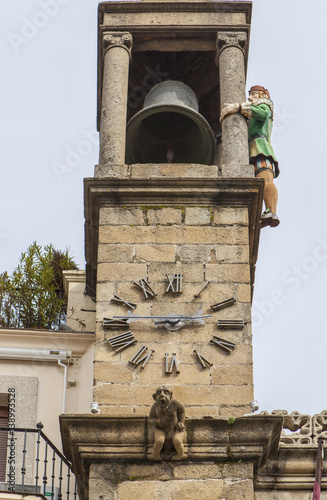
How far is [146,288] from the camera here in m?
11.9

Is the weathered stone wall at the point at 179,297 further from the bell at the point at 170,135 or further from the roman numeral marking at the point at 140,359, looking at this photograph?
the bell at the point at 170,135

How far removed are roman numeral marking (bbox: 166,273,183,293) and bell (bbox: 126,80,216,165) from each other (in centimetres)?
A: 266

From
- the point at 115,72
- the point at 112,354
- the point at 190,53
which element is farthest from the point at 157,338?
the point at 190,53

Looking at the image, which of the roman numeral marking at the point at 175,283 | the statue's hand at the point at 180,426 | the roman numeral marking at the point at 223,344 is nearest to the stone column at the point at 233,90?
the roman numeral marking at the point at 175,283

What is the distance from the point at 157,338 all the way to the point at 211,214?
1545 mm

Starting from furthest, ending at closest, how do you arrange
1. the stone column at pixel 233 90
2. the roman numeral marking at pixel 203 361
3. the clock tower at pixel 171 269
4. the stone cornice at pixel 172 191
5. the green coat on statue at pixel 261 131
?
the green coat on statue at pixel 261 131 < the stone column at pixel 233 90 < the stone cornice at pixel 172 191 < the roman numeral marking at pixel 203 361 < the clock tower at pixel 171 269

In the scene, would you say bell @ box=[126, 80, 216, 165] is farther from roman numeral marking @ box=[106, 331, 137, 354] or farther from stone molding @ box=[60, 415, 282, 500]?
stone molding @ box=[60, 415, 282, 500]

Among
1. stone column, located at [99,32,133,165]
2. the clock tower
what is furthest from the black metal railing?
stone column, located at [99,32,133,165]

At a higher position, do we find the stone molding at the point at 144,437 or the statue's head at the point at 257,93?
the statue's head at the point at 257,93

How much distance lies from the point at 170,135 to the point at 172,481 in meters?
5.19

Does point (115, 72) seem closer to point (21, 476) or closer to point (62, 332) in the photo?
point (62, 332)

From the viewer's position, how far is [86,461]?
35.0 feet

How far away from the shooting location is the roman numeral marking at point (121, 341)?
11516mm

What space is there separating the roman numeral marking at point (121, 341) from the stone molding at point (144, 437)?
984 mm
